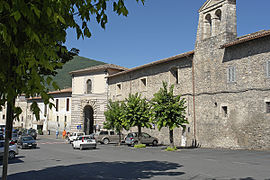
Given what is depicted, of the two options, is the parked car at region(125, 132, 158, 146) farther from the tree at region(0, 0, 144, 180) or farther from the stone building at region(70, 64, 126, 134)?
the tree at region(0, 0, 144, 180)

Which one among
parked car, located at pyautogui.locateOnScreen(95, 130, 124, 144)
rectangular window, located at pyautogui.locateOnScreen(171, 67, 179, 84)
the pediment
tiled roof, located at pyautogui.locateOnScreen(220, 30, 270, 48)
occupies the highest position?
the pediment

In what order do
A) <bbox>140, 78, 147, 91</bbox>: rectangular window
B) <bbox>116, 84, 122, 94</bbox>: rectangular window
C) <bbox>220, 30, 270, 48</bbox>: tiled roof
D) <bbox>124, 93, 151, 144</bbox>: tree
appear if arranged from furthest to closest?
<bbox>116, 84, 122, 94</bbox>: rectangular window < <bbox>140, 78, 147, 91</bbox>: rectangular window < <bbox>124, 93, 151, 144</bbox>: tree < <bbox>220, 30, 270, 48</bbox>: tiled roof

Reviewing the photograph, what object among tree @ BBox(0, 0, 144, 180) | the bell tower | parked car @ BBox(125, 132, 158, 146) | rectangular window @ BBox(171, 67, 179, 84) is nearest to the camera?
tree @ BBox(0, 0, 144, 180)

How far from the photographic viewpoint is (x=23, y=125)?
64.8m

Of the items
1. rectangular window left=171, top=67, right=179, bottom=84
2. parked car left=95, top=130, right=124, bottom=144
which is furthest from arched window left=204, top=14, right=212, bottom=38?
parked car left=95, top=130, right=124, bottom=144

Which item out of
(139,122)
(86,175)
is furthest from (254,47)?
A: (86,175)

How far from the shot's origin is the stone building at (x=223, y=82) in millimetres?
20844

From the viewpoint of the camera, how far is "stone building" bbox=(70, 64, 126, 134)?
44.0 m

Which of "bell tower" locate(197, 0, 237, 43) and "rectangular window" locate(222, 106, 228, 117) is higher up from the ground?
"bell tower" locate(197, 0, 237, 43)

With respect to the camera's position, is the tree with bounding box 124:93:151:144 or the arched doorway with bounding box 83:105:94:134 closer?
the tree with bounding box 124:93:151:144

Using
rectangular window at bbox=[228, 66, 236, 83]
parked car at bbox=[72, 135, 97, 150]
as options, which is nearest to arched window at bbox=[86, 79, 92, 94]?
parked car at bbox=[72, 135, 97, 150]

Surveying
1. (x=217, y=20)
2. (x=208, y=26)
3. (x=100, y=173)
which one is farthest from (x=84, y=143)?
(x=217, y=20)

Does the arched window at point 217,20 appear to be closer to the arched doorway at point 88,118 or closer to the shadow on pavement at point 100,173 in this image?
the shadow on pavement at point 100,173

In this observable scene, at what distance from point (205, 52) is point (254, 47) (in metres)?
5.17
